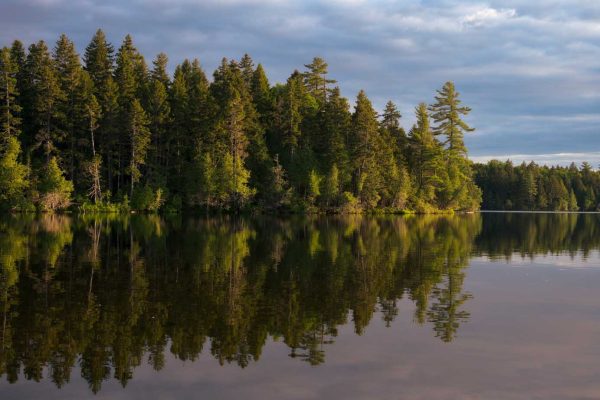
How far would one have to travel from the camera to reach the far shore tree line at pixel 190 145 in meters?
84.3

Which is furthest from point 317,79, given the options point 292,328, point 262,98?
point 292,328

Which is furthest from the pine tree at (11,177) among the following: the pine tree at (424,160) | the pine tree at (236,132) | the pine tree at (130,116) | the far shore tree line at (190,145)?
the pine tree at (424,160)

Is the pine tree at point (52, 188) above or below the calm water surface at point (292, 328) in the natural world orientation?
above

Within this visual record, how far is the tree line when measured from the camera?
84250mm

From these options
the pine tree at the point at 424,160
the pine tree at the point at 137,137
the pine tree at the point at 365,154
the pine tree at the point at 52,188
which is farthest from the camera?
the pine tree at the point at 424,160

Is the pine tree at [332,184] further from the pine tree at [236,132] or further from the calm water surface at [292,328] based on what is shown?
the calm water surface at [292,328]

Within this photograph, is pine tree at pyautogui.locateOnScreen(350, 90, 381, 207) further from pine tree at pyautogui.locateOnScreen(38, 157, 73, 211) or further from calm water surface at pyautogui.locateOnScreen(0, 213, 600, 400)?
calm water surface at pyautogui.locateOnScreen(0, 213, 600, 400)

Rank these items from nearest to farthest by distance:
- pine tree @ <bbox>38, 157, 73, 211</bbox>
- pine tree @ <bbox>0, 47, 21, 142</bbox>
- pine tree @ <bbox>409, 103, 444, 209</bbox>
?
pine tree @ <bbox>38, 157, 73, 211</bbox> < pine tree @ <bbox>0, 47, 21, 142</bbox> < pine tree @ <bbox>409, 103, 444, 209</bbox>

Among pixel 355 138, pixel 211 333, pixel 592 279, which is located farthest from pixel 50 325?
pixel 355 138

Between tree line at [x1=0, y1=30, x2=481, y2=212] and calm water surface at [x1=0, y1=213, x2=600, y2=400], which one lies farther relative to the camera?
tree line at [x1=0, y1=30, x2=481, y2=212]

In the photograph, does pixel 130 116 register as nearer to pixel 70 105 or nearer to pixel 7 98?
pixel 70 105

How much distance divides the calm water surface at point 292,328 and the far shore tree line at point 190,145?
191 ft

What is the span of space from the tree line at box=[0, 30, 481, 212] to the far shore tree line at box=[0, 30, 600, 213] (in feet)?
0.77

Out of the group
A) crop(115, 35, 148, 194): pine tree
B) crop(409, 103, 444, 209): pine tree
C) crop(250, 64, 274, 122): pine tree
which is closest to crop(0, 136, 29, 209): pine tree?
crop(115, 35, 148, 194): pine tree
